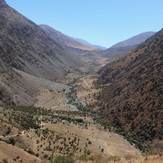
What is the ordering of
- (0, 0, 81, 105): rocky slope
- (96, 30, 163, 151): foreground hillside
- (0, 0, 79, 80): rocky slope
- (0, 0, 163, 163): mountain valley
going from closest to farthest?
(0, 0, 163, 163): mountain valley → (96, 30, 163, 151): foreground hillside → (0, 0, 81, 105): rocky slope → (0, 0, 79, 80): rocky slope

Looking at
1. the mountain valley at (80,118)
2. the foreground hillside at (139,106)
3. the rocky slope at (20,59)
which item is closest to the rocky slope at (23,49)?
the rocky slope at (20,59)

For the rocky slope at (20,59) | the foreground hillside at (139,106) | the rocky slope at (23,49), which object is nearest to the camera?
the foreground hillside at (139,106)

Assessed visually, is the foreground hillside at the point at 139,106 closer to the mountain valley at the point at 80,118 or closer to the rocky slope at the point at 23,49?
the mountain valley at the point at 80,118

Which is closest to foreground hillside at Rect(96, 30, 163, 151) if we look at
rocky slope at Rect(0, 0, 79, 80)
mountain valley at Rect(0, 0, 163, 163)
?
mountain valley at Rect(0, 0, 163, 163)

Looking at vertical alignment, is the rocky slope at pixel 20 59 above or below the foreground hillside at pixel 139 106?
above

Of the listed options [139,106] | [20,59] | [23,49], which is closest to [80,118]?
[139,106]

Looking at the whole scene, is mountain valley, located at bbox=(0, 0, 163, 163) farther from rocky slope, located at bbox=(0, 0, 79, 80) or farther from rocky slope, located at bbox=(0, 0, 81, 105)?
rocky slope, located at bbox=(0, 0, 79, 80)

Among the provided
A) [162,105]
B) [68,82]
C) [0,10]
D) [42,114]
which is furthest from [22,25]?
[162,105]

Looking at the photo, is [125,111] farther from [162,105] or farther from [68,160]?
[68,160]

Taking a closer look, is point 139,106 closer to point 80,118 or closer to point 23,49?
point 80,118

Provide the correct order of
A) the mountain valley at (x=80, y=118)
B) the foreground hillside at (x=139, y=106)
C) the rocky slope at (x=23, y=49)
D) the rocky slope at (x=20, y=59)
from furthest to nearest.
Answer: the rocky slope at (x=23, y=49)
the rocky slope at (x=20, y=59)
the foreground hillside at (x=139, y=106)
the mountain valley at (x=80, y=118)

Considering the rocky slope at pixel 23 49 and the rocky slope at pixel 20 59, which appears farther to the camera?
the rocky slope at pixel 23 49
